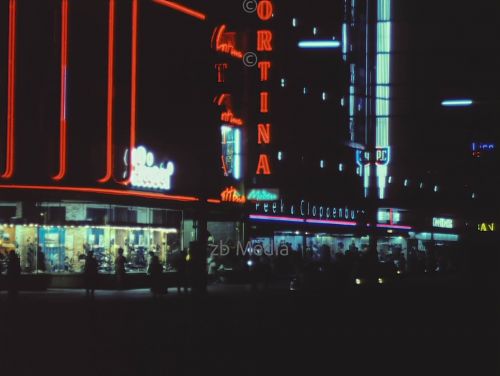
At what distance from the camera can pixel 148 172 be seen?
139 ft

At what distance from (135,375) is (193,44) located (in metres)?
33.9

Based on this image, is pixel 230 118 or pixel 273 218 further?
pixel 273 218

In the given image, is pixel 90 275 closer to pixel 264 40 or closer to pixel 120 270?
pixel 120 270

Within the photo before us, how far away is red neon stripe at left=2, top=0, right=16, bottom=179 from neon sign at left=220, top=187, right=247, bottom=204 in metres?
13.9

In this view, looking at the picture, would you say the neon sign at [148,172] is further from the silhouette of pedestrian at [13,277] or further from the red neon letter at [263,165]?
the red neon letter at [263,165]

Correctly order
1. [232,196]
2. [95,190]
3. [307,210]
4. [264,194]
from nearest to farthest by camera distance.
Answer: [95,190]
[264,194]
[232,196]
[307,210]

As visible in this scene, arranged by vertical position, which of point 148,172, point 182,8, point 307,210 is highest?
point 182,8

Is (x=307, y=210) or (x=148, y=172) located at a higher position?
(x=148, y=172)

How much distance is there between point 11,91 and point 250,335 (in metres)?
20.4

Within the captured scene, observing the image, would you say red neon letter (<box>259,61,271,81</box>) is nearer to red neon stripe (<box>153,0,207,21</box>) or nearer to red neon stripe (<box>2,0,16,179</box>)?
red neon stripe (<box>153,0,207,21</box>)

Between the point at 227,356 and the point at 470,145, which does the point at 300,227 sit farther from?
Result: the point at 470,145

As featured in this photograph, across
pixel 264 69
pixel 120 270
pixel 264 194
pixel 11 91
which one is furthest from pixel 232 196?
pixel 11 91

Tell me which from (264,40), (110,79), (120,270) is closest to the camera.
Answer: (110,79)

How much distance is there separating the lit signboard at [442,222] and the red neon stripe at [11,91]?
5841 cm
